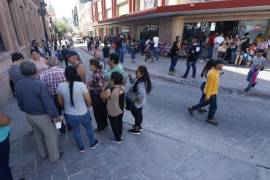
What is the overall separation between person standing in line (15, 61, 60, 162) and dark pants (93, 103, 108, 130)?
42.0 inches

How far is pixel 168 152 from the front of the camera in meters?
3.33

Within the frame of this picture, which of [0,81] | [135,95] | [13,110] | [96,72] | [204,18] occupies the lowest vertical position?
[13,110]

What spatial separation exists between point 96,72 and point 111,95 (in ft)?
2.49

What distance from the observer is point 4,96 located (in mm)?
5812

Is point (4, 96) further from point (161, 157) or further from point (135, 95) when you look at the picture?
point (161, 157)

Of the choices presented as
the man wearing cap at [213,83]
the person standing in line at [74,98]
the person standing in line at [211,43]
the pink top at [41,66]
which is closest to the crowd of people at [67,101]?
the person standing in line at [74,98]

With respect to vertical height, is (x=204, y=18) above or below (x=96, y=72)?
above

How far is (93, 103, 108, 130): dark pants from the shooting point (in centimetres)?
380

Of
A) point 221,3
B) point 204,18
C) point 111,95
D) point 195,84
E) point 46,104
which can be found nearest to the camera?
point 46,104

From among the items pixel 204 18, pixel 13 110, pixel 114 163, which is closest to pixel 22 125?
pixel 13 110

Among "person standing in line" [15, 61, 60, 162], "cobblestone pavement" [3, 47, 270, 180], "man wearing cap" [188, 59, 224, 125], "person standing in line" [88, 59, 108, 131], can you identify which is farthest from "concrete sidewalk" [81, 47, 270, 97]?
"person standing in line" [15, 61, 60, 162]

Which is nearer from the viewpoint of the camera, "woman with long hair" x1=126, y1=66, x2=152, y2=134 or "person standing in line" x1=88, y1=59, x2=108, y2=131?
"woman with long hair" x1=126, y1=66, x2=152, y2=134

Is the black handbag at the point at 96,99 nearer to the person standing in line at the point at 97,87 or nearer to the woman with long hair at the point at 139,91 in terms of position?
the person standing in line at the point at 97,87

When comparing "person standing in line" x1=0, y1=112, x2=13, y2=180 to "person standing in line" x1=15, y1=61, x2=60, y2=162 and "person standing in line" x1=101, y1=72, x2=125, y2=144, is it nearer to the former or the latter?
"person standing in line" x1=15, y1=61, x2=60, y2=162
